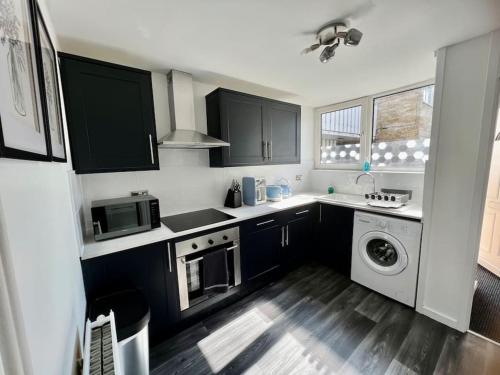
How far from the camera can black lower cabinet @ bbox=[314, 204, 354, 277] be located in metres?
2.32

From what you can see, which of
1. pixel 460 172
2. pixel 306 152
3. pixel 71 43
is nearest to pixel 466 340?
pixel 460 172

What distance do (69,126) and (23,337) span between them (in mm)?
1414

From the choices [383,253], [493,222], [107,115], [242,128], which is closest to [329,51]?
[242,128]

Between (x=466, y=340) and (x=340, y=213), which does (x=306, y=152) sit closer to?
→ (x=340, y=213)

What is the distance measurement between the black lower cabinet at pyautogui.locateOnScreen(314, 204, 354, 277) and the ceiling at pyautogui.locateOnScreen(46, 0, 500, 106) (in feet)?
4.85

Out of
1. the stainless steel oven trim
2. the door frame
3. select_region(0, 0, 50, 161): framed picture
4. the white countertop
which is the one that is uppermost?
select_region(0, 0, 50, 161): framed picture

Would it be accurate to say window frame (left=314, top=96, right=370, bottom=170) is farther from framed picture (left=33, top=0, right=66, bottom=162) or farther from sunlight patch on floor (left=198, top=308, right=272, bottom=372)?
framed picture (left=33, top=0, right=66, bottom=162)

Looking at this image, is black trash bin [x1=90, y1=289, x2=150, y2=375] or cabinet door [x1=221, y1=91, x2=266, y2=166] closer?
black trash bin [x1=90, y1=289, x2=150, y2=375]

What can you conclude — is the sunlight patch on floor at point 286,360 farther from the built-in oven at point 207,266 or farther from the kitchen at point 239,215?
the built-in oven at point 207,266

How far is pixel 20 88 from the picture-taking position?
0.51 m

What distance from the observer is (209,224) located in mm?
1757

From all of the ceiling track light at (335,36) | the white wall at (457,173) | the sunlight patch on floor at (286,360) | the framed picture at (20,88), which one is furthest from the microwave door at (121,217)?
the white wall at (457,173)

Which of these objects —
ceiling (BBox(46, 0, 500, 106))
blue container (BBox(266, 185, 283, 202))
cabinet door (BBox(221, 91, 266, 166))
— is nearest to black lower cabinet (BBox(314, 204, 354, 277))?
blue container (BBox(266, 185, 283, 202))

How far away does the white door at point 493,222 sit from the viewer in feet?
7.52
